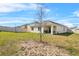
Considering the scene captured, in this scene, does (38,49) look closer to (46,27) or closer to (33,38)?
(33,38)

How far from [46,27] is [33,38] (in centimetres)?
16

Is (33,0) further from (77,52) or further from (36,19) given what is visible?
(77,52)

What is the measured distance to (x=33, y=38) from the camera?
3293 millimetres

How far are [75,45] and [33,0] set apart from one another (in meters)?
0.59

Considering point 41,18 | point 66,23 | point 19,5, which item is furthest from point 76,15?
point 19,5

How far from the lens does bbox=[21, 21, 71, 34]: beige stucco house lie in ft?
10.7

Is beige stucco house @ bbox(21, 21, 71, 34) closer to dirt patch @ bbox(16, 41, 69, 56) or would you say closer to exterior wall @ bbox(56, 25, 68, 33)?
exterior wall @ bbox(56, 25, 68, 33)

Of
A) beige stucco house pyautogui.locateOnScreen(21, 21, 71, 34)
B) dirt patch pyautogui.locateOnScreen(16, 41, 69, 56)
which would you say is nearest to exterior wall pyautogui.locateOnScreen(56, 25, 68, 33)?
beige stucco house pyautogui.locateOnScreen(21, 21, 71, 34)

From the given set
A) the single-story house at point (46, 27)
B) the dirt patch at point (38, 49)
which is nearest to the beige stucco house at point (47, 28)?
the single-story house at point (46, 27)

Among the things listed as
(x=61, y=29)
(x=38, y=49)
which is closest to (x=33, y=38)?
(x=38, y=49)

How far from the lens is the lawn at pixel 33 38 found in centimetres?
326

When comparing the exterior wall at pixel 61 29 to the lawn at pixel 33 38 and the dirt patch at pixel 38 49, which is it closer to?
the lawn at pixel 33 38

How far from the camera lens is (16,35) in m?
3.28

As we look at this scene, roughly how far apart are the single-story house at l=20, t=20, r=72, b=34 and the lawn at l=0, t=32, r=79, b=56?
40 millimetres
